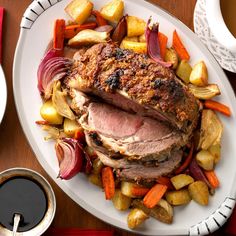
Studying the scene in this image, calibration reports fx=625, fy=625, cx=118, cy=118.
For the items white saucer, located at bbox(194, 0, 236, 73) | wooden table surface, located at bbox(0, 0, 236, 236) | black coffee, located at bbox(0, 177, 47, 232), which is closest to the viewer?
white saucer, located at bbox(194, 0, 236, 73)

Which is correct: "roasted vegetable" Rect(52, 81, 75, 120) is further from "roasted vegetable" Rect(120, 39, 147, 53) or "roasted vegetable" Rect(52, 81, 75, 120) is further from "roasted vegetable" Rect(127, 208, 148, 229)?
"roasted vegetable" Rect(127, 208, 148, 229)

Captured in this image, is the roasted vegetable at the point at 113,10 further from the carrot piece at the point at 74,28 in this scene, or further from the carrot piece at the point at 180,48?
the carrot piece at the point at 180,48

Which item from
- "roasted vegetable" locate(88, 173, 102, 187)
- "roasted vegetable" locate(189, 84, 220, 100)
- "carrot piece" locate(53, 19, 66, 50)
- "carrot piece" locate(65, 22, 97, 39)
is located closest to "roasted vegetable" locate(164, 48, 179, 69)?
"roasted vegetable" locate(189, 84, 220, 100)

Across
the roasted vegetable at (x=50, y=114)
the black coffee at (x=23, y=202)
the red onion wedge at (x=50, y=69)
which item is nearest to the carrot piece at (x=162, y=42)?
the red onion wedge at (x=50, y=69)

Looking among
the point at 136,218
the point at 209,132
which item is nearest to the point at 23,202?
the point at 136,218

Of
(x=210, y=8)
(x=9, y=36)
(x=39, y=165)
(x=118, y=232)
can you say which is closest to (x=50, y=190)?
(x=39, y=165)

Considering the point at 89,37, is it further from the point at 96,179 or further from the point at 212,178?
the point at 212,178

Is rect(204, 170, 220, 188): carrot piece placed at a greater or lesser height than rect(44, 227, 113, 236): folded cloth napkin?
greater
